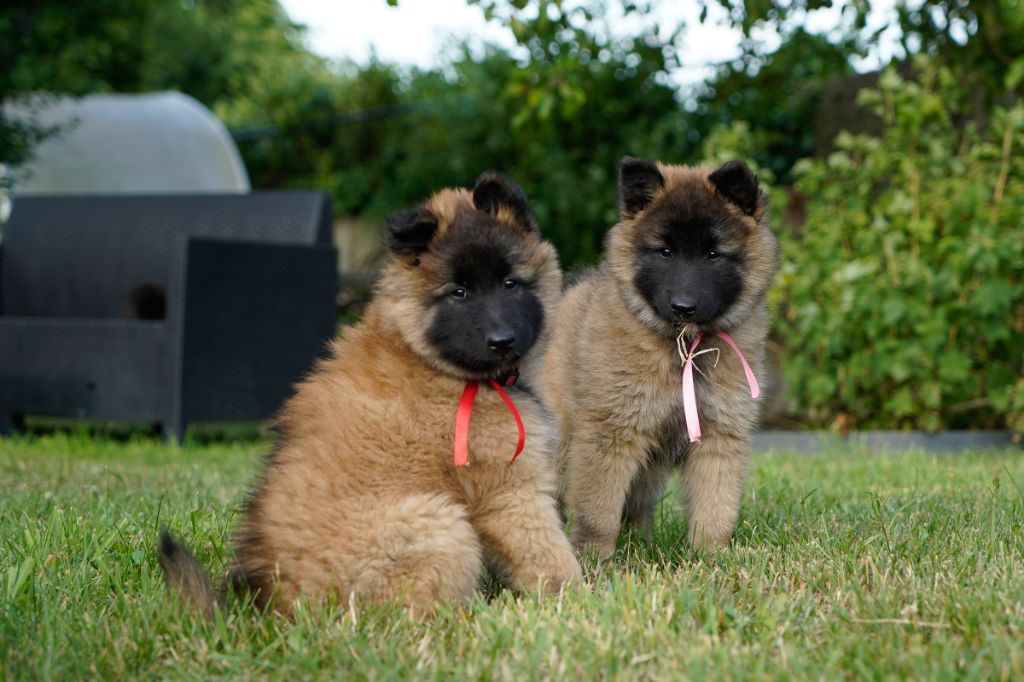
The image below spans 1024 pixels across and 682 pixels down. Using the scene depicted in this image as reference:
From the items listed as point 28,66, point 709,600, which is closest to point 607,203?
point 28,66

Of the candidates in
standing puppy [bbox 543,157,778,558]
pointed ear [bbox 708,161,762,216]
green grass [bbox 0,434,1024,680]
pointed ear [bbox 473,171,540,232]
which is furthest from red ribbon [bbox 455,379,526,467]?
pointed ear [bbox 708,161,762,216]

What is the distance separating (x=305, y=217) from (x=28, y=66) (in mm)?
2654

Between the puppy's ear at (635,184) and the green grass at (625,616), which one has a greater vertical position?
the puppy's ear at (635,184)

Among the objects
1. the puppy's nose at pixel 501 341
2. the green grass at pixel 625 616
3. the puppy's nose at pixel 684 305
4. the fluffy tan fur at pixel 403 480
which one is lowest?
the green grass at pixel 625 616

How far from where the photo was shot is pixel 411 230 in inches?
113

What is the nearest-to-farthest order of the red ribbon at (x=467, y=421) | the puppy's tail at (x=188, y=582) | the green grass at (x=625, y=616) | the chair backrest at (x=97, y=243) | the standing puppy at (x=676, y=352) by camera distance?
the green grass at (x=625, y=616) < the puppy's tail at (x=188, y=582) < the red ribbon at (x=467, y=421) < the standing puppy at (x=676, y=352) < the chair backrest at (x=97, y=243)

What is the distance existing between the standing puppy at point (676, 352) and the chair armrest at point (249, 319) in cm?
368

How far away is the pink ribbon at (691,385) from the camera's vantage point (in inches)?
130

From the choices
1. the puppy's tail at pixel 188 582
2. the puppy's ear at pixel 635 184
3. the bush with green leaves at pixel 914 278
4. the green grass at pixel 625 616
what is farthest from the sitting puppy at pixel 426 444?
the bush with green leaves at pixel 914 278

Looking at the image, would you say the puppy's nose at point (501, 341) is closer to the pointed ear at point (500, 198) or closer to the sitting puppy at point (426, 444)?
the sitting puppy at point (426, 444)

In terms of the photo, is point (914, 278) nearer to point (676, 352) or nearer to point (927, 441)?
point (927, 441)

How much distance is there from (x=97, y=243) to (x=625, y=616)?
6.62m

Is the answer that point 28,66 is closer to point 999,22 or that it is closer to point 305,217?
point 305,217

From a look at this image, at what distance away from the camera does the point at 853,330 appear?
6.66 m
